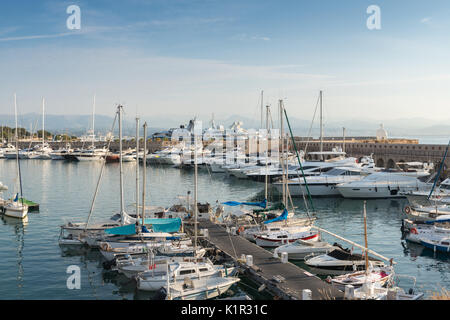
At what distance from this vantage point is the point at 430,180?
48688 mm

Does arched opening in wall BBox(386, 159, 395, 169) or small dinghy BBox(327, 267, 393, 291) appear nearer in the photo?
small dinghy BBox(327, 267, 393, 291)

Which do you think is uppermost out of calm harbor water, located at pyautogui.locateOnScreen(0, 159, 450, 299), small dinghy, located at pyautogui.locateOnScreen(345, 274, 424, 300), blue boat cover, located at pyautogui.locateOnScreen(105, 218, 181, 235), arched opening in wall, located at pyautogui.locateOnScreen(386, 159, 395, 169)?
arched opening in wall, located at pyautogui.locateOnScreen(386, 159, 395, 169)

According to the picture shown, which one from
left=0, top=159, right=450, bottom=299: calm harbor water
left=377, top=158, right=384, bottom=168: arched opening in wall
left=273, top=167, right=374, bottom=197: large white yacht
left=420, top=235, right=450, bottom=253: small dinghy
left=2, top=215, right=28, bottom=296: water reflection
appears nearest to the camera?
left=0, top=159, right=450, bottom=299: calm harbor water

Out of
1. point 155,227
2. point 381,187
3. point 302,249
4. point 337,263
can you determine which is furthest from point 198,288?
point 381,187

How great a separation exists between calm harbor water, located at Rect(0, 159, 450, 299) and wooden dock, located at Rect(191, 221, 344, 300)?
1.05 meters

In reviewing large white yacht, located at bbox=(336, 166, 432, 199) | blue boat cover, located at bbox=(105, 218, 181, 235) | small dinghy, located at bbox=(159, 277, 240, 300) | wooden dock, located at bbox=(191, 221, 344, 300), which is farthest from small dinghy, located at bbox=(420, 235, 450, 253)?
large white yacht, located at bbox=(336, 166, 432, 199)

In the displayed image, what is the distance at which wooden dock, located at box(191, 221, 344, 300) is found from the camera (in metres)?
17.9

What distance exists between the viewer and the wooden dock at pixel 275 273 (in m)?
17.9

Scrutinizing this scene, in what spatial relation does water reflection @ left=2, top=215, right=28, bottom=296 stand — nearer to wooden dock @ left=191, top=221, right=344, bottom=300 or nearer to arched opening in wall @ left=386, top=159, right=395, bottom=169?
wooden dock @ left=191, top=221, right=344, bottom=300

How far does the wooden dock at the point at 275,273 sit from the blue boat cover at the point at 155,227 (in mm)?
2192
